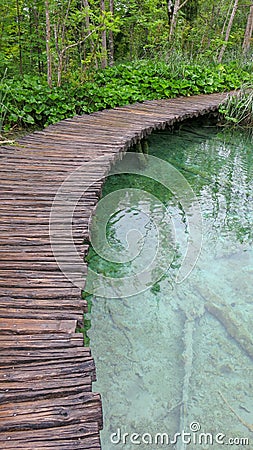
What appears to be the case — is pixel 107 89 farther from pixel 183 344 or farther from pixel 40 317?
pixel 40 317

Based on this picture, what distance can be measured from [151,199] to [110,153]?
91cm

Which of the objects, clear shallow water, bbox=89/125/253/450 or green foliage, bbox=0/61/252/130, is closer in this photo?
clear shallow water, bbox=89/125/253/450

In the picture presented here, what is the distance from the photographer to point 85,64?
25.1ft

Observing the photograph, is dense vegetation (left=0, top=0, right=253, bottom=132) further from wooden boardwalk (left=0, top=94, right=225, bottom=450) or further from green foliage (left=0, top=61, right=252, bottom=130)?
wooden boardwalk (left=0, top=94, right=225, bottom=450)

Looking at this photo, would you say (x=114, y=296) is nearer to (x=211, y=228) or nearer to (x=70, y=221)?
(x=70, y=221)

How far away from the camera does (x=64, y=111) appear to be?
6.38m

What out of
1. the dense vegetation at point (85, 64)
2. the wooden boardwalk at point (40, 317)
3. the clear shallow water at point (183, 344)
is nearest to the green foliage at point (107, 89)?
the dense vegetation at point (85, 64)

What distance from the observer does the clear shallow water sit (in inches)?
100

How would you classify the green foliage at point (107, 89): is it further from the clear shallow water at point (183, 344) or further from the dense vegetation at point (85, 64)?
the clear shallow water at point (183, 344)

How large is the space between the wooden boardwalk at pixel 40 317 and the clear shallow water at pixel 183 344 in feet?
2.19

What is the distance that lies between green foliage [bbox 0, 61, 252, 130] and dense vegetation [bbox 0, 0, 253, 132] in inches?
0.6

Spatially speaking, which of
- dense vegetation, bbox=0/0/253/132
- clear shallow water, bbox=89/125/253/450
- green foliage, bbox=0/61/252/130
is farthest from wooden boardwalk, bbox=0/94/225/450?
dense vegetation, bbox=0/0/253/132

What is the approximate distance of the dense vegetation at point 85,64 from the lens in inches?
246

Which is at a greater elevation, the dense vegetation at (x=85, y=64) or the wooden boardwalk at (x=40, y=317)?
the dense vegetation at (x=85, y=64)
